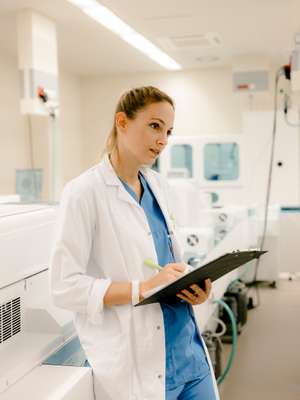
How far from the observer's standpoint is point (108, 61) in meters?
5.96

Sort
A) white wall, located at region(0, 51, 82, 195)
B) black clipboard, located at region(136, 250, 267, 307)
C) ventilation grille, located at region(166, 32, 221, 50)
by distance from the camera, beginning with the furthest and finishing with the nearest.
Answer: white wall, located at region(0, 51, 82, 195) < ventilation grille, located at region(166, 32, 221, 50) < black clipboard, located at region(136, 250, 267, 307)

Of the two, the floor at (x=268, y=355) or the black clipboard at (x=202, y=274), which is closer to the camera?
the black clipboard at (x=202, y=274)

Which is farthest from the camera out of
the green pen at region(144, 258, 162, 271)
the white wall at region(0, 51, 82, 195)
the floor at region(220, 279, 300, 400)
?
the white wall at region(0, 51, 82, 195)

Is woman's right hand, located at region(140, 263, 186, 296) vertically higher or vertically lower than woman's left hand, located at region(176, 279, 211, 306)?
higher

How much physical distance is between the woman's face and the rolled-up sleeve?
0.21m

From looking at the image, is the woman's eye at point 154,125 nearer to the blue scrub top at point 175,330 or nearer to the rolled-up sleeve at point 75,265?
the blue scrub top at point 175,330

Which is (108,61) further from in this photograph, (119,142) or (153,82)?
(119,142)

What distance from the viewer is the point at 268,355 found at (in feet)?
11.9

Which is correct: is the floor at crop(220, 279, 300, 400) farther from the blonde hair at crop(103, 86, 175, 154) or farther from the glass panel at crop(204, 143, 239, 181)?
the blonde hair at crop(103, 86, 175, 154)

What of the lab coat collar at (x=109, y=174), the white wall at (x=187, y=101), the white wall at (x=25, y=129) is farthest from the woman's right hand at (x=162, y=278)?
the white wall at (x=187, y=101)

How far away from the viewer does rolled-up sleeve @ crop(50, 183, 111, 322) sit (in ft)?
4.20

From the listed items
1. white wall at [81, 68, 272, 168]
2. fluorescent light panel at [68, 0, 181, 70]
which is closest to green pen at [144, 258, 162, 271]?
fluorescent light panel at [68, 0, 181, 70]

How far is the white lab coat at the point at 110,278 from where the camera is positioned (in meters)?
1.30

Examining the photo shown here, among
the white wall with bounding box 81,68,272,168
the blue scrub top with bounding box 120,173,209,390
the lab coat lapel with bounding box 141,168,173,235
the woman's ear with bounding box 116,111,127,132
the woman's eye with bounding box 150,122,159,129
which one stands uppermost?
the white wall with bounding box 81,68,272,168
